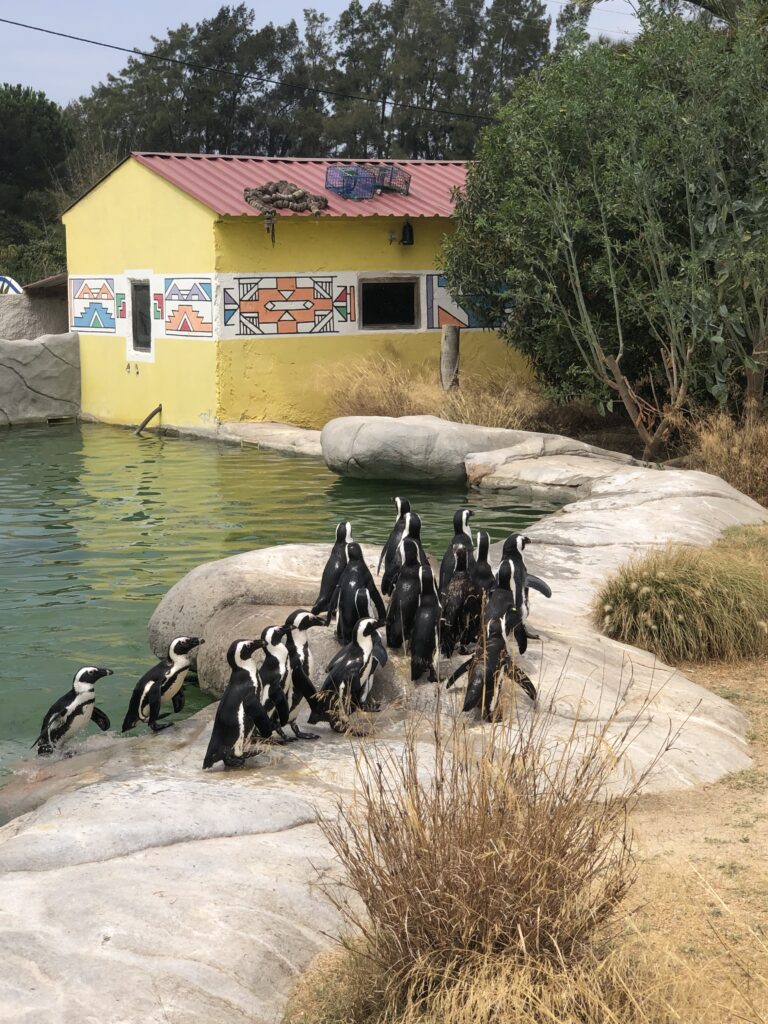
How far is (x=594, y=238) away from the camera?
16.1 m

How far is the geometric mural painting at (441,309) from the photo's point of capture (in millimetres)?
21875

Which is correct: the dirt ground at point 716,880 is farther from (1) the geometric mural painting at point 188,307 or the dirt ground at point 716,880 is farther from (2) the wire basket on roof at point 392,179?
(2) the wire basket on roof at point 392,179

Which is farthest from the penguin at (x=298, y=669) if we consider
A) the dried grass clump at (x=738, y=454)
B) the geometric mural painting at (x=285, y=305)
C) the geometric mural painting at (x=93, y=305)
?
the geometric mural painting at (x=93, y=305)

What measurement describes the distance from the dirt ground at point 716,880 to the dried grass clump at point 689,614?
1.52 metres

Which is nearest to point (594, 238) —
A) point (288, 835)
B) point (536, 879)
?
point (288, 835)

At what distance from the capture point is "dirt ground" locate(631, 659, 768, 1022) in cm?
410

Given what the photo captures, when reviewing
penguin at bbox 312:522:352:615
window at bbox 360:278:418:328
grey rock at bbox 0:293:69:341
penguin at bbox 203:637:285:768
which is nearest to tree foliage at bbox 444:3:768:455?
window at bbox 360:278:418:328

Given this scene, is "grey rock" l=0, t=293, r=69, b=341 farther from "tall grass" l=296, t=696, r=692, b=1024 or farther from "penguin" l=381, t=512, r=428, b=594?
"tall grass" l=296, t=696, r=692, b=1024

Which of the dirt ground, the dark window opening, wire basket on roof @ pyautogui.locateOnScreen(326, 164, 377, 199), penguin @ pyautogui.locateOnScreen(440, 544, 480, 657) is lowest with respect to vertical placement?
the dirt ground

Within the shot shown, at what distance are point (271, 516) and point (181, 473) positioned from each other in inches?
129

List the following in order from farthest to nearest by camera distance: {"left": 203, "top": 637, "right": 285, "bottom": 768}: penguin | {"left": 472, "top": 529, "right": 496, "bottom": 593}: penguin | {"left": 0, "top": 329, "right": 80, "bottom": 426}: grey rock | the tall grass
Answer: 1. {"left": 0, "top": 329, "right": 80, "bottom": 426}: grey rock
2. {"left": 472, "top": 529, "right": 496, "bottom": 593}: penguin
3. {"left": 203, "top": 637, "right": 285, "bottom": 768}: penguin
4. the tall grass

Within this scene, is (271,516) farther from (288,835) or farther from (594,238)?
(288,835)

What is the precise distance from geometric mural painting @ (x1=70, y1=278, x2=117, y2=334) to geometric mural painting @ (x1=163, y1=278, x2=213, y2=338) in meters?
1.82

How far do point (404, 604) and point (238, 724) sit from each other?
1.69 meters
